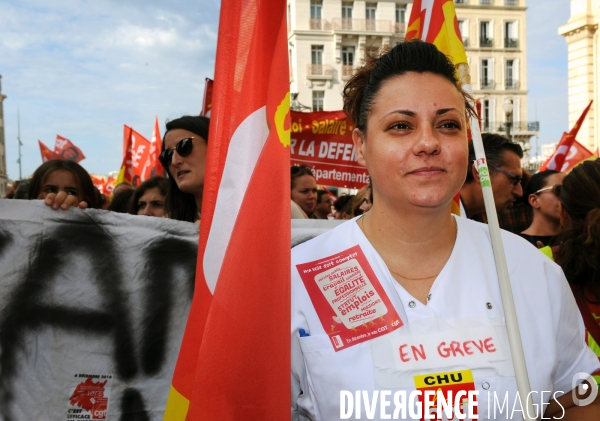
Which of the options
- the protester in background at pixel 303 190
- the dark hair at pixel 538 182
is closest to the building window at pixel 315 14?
the protester in background at pixel 303 190

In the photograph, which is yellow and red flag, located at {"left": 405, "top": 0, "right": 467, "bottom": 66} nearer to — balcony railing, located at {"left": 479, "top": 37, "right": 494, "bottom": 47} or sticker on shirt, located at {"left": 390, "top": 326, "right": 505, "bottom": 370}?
sticker on shirt, located at {"left": 390, "top": 326, "right": 505, "bottom": 370}

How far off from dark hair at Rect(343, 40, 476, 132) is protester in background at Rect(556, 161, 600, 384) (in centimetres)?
101

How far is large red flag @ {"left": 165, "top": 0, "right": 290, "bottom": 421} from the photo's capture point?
1.74 meters

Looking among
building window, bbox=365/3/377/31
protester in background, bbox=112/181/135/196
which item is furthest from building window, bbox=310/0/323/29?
protester in background, bbox=112/181/135/196

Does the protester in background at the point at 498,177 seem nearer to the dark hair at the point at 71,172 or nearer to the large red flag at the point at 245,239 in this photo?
the dark hair at the point at 71,172

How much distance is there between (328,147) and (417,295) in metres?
6.39

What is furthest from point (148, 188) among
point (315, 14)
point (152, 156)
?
point (315, 14)

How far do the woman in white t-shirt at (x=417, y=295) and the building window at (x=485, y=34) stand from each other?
4465 cm

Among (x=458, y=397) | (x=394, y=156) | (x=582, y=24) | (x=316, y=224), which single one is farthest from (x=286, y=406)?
(x=582, y=24)

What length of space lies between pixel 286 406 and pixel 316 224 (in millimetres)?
1683

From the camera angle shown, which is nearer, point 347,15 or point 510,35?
point 347,15

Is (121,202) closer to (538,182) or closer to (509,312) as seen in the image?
(538,182)

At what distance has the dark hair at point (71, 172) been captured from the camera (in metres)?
3.93

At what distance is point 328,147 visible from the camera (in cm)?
825
